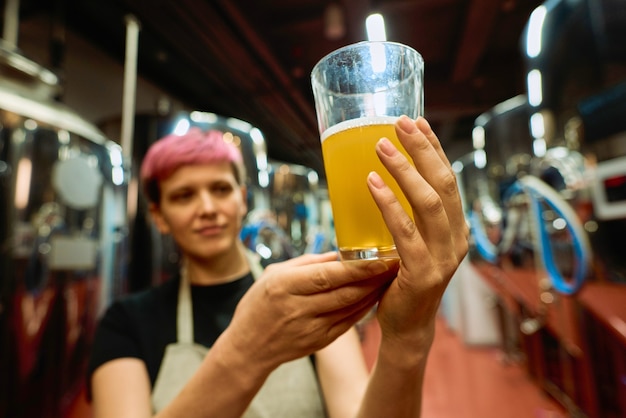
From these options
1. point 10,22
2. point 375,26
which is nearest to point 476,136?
point 375,26

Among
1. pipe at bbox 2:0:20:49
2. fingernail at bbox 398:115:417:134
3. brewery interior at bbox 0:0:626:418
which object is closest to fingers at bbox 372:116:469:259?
fingernail at bbox 398:115:417:134

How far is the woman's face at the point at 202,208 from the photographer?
97 cm

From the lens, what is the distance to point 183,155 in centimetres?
97

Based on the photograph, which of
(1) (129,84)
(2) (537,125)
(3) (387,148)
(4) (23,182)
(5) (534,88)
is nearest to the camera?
(3) (387,148)

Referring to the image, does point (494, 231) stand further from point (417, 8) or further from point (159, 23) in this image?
point (159, 23)

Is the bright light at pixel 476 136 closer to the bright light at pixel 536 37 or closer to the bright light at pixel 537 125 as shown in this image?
the bright light at pixel 536 37

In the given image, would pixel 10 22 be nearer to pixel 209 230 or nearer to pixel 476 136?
pixel 209 230

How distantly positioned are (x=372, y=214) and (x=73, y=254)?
4.96 feet

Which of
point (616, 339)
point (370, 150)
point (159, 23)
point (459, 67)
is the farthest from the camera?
point (159, 23)

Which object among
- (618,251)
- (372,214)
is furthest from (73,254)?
(618,251)

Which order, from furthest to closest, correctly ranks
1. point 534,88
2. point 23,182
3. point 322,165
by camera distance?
point 534,88 < point 23,182 < point 322,165

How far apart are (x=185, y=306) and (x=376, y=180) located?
0.75 meters

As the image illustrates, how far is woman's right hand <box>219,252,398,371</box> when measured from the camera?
483mm

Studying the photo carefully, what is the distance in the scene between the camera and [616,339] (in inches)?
51.5
